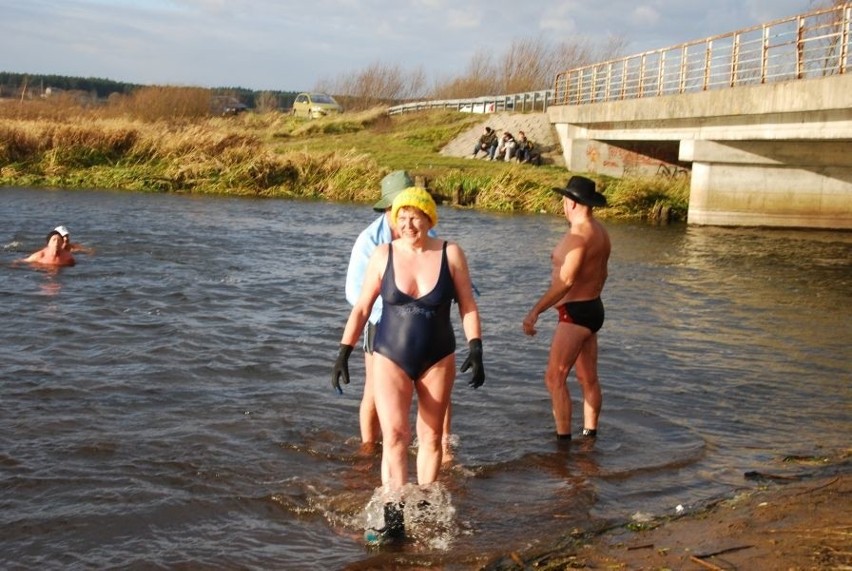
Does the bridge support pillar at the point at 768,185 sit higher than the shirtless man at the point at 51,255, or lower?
higher

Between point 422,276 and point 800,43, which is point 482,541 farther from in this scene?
point 800,43

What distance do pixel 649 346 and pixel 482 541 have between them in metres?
6.58

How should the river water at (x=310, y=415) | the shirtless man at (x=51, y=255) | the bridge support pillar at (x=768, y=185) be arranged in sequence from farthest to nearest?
the bridge support pillar at (x=768, y=185) → the shirtless man at (x=51, y=255) → the river water at (x=310, y=415)

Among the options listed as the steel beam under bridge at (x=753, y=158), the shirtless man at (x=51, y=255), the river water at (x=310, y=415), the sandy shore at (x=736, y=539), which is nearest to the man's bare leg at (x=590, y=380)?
the river water at (x=310, y=415)

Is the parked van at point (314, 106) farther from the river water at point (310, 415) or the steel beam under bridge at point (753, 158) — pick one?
the river water at point (310, 415)

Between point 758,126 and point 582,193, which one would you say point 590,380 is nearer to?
point 582,193

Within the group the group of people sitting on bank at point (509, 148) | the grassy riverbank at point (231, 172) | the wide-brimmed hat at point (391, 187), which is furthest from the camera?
the group of people sitting on bank at point (509, 148)

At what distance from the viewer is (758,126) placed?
2450 centimetres

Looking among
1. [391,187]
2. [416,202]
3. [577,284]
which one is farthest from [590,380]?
[416,202]

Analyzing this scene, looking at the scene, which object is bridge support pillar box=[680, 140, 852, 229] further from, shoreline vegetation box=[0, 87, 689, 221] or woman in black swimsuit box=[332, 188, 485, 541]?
woman in black swimsuit box=[332, 188, 485, 541]

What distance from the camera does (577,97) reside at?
41.9 metres

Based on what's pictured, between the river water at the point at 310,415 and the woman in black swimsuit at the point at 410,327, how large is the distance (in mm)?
505

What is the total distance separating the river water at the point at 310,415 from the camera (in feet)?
20.3

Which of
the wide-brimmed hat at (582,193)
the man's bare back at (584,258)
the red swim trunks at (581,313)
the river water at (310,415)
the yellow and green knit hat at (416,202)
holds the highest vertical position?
the wide-brimmed hat at (582,193)
